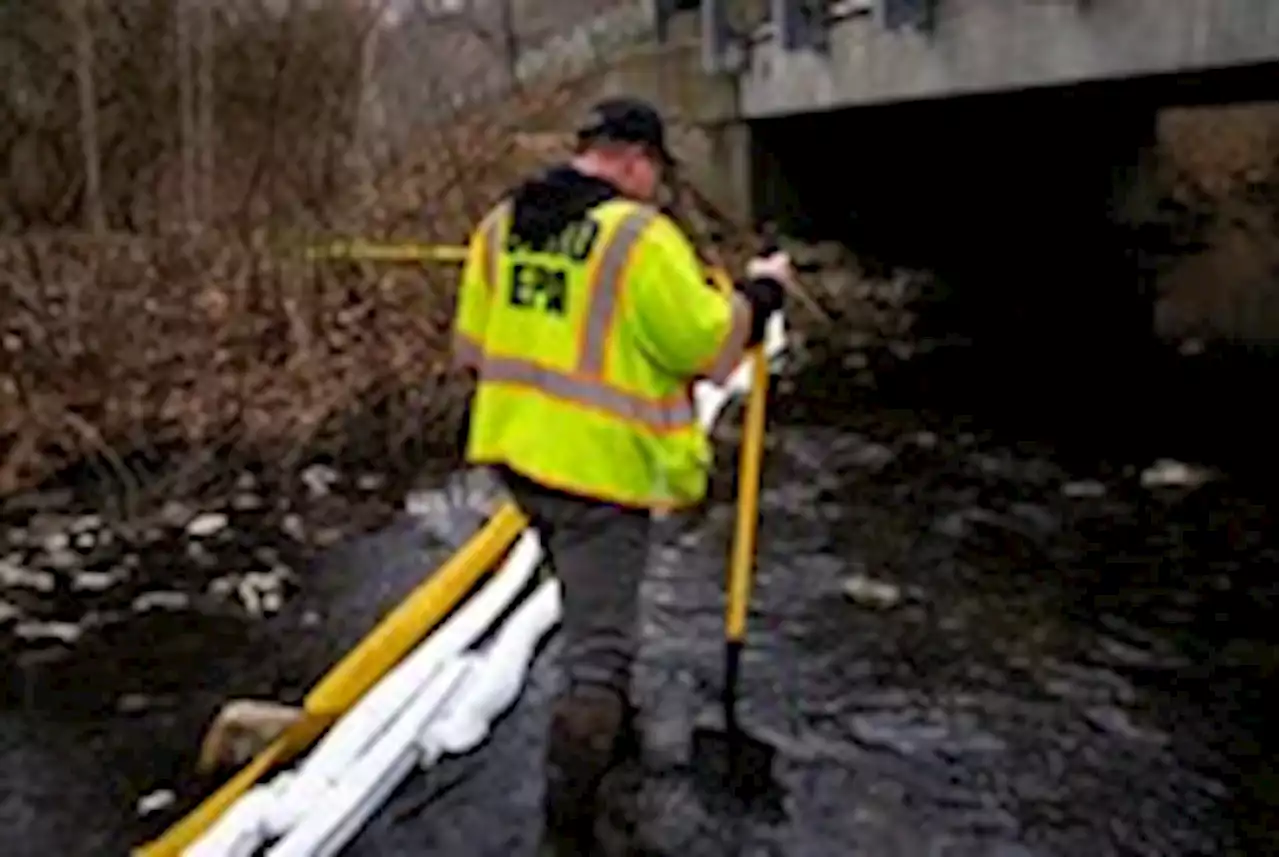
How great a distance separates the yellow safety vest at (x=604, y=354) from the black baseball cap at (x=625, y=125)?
0.60 ft

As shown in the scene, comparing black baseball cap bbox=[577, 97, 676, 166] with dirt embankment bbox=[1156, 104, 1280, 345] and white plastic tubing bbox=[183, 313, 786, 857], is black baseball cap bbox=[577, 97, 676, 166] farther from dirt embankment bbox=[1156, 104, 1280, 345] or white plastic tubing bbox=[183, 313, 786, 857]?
dirt embankment bbox=[1156, 104, 1280, 345]

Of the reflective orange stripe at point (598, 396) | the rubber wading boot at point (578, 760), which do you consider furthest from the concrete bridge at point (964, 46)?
the rubber wading boot at point (578, 760)

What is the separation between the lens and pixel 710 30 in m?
19.5

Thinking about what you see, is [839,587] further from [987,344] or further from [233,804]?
[987,344]

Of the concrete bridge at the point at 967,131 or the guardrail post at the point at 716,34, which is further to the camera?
the guardrail post at the point at 716,34

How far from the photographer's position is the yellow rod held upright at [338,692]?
16.7 feet

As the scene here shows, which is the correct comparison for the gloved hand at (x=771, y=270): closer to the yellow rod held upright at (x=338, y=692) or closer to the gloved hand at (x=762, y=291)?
the gloved hand at (x=762, y=291)

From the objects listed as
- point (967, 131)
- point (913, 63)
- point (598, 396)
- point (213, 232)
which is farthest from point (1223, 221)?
point (598, 396)

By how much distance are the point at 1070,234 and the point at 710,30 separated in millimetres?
5085

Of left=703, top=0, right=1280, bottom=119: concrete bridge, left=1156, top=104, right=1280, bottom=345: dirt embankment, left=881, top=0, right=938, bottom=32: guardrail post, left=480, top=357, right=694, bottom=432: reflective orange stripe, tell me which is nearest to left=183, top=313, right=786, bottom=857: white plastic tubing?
left=480, top=357, right=694, bottom=432: reflective orange stripe

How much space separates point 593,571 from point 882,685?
195 centimetres

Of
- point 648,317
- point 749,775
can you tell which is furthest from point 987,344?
point 648,317

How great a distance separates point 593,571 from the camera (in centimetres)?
531

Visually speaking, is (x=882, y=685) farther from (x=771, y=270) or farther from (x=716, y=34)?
(x=716, y=34)
